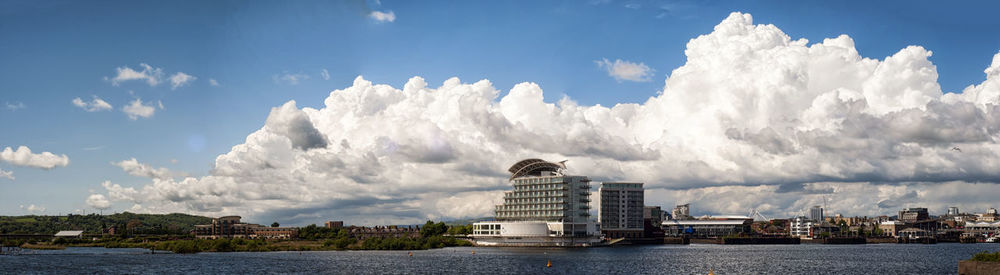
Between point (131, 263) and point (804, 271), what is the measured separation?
13091cm

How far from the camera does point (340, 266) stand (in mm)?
153875

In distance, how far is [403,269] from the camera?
14475 centimetres

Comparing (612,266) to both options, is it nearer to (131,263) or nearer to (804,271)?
(804,271)

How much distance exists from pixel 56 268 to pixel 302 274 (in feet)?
169

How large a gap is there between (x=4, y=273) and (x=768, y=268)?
445 ft

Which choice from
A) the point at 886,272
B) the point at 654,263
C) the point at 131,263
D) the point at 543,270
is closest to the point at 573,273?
the point at 543,270

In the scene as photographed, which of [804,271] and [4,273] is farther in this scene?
[804,271]

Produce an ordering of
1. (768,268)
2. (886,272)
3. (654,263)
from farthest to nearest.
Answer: (654,263) → (768,268) → (886,272)

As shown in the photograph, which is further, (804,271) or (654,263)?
(654,263)

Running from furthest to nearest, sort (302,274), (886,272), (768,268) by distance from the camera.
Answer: (768,268)
(886,272)
(302,274)

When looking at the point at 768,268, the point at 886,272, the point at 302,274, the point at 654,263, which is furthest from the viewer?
the point at 654,263

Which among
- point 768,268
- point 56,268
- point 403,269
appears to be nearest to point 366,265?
point 403,269

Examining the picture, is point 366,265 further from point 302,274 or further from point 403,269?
point 302,274

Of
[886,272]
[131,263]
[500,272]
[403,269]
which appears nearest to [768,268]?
[886,272]
